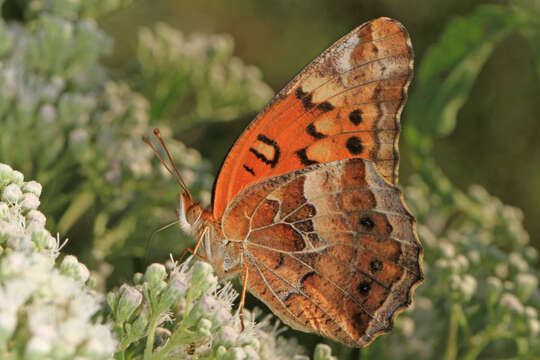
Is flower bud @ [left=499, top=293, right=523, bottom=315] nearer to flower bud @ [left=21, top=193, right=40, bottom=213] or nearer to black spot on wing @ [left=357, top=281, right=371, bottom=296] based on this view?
black spot on wing @ [left=357, top=281, right=371, bottom=296]

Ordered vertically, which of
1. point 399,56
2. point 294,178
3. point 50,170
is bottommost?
point 50,170

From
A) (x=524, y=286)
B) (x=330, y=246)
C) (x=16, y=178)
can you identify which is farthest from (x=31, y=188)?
(x=524, y=286)

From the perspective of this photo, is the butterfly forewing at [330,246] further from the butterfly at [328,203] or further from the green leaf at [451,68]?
the green leaf at [451,68]

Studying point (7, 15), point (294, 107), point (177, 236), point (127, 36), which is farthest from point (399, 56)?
point (127, 36)

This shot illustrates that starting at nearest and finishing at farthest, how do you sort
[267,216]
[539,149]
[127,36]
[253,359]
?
1. [253,359]
2. [267,216]
3. [539,149]
4. [127,36]

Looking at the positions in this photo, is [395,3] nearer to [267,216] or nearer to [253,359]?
[267,216]

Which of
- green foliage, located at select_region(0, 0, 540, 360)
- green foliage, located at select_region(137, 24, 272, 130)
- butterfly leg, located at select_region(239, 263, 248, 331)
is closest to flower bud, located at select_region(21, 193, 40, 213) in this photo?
green foliage, located at select_region(0, 0, 540, 360)

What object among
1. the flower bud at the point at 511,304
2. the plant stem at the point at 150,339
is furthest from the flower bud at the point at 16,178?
the flower bud at the point at 511,304
